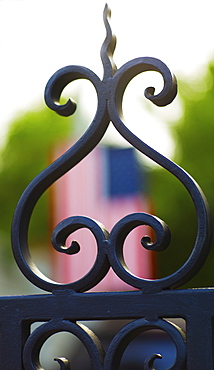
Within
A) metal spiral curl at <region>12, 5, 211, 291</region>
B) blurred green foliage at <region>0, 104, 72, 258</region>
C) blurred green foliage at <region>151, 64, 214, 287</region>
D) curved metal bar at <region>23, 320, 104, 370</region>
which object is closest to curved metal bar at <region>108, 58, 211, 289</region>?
metal spiral curl at <region>12, 5, 211, 291</region>

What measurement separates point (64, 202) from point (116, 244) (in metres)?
14.0

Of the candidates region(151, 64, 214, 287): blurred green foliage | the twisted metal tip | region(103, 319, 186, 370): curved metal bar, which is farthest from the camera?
region(151, 64, 214, 287): blurred green foliage

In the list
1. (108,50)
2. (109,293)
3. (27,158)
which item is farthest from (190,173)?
(109,293)

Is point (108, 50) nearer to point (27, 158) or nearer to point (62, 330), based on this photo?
point (62, 330)

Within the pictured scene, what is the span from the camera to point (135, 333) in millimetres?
907

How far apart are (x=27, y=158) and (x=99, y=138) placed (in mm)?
14684

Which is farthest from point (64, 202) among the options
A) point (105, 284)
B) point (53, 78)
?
point (53, 78)

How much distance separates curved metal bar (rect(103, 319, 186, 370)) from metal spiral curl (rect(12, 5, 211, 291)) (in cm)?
5

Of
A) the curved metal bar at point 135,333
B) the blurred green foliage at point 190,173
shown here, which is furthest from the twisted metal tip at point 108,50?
the blurred green foliage at point 190,173

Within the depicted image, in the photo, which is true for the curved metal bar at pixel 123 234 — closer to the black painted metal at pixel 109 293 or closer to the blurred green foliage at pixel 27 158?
the black painted metal at pixel 109 293

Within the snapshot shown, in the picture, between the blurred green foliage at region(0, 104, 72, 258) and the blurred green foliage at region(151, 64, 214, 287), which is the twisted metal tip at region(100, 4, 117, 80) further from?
the blurred green foliage at region(0, 104, 72, 258)

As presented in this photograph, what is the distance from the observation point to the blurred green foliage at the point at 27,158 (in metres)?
14.7

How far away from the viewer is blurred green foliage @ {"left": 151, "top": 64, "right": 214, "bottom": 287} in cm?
1349

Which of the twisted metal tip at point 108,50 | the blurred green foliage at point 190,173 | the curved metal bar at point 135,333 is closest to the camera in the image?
the curved metal bar at point 135,333
